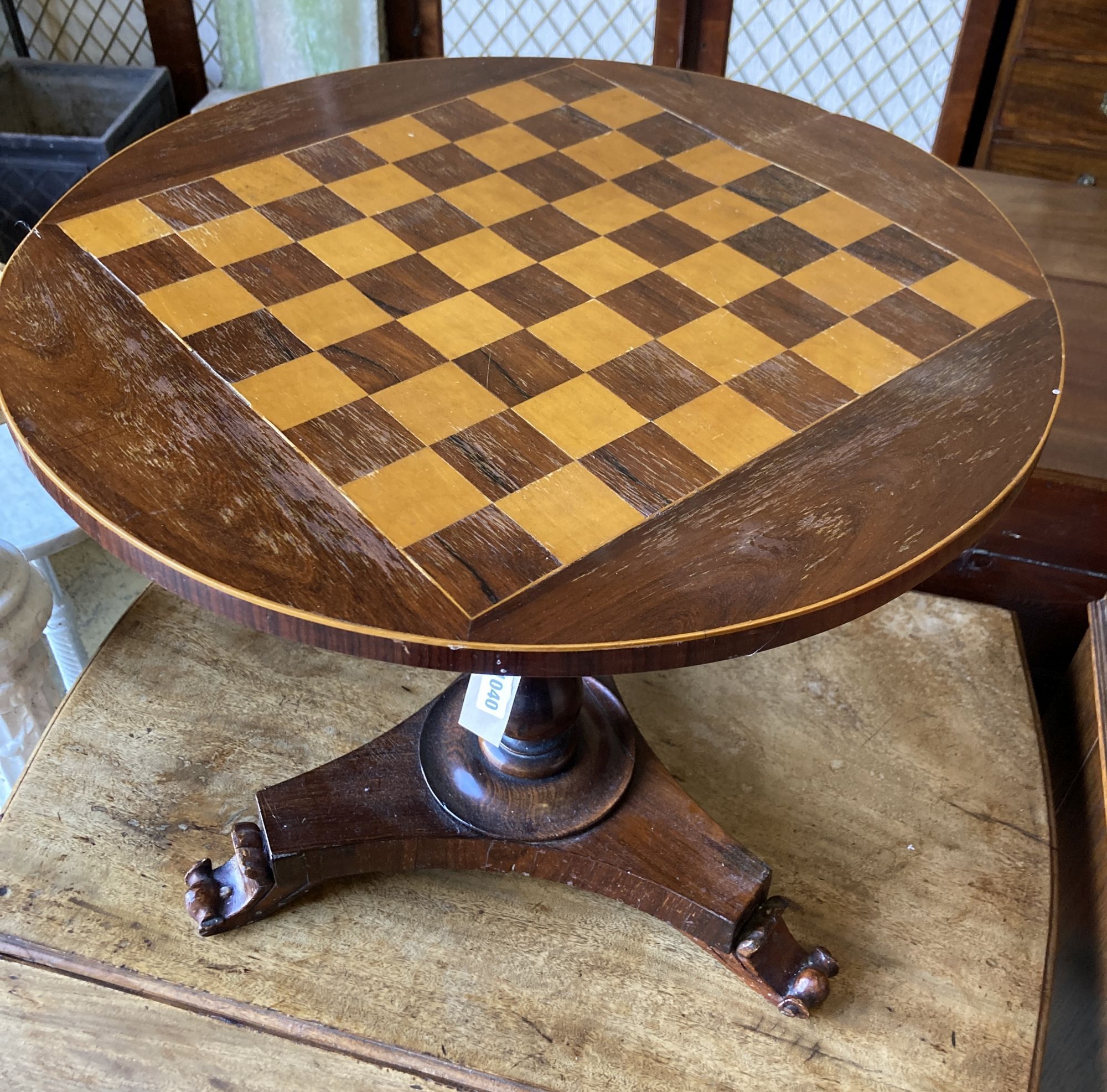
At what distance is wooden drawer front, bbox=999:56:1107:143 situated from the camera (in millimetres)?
2215

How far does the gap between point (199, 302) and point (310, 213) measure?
0.20 m

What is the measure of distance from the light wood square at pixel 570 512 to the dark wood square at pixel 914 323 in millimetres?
369

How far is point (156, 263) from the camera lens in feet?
3.63

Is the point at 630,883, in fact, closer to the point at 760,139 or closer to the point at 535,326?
the point at 535,326

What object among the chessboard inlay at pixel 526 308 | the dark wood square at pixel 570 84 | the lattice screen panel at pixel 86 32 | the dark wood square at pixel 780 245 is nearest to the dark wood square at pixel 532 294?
the chessboard inlay at pixel 526 308

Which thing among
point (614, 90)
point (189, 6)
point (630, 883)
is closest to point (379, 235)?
point (614, 90)

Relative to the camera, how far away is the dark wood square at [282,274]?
1.07m

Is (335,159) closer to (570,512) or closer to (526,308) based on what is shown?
(526,308)

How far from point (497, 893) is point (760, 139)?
951 mm

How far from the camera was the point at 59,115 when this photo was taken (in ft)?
8.70

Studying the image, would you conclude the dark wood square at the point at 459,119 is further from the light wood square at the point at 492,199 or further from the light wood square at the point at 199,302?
the light wood square at the point at 199,302

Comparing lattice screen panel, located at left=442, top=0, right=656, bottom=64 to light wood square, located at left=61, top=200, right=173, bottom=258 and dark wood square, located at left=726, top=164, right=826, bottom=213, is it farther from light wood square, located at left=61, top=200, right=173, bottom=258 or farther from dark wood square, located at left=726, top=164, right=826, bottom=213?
light wood square, located at left=61, top=200, right=173, bottom=258

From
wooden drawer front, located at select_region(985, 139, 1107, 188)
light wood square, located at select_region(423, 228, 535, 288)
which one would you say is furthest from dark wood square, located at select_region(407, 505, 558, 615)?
wooden drawer front, located at select_region(985, 139, 1107, 188)

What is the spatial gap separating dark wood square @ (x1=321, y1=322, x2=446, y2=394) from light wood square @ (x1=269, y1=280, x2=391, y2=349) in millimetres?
11
